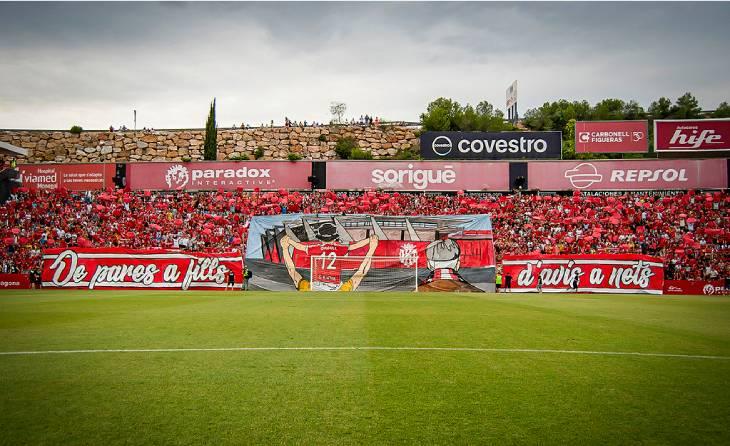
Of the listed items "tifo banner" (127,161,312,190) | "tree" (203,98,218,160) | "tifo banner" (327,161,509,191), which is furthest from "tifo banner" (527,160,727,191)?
"tree" (203,98,218,160)

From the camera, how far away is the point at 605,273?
114ft

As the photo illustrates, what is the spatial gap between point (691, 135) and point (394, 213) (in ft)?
87.4

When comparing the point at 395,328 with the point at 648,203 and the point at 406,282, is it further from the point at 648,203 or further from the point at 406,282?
the point at 648,203

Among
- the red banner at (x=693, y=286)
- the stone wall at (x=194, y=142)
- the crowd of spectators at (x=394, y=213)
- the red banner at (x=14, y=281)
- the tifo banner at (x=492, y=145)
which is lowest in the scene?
the red banner at (x=693, y=286)

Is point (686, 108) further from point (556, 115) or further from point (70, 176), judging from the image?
point (70, 176)

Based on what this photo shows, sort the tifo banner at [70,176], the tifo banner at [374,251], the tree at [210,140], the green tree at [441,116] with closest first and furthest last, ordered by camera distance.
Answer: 1. the tifo banner at [374,251]
2. the tifo banner at [70,176]
3. the tree at [210,140]
4. the green tree at [441,116]

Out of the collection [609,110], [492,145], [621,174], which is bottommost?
[621,174]

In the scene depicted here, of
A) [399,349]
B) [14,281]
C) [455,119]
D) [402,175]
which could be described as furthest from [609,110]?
[399,349]

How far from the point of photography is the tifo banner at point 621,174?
48062 mm

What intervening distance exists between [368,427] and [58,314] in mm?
12745

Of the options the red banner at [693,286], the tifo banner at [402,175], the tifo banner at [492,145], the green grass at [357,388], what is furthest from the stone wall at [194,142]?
the green grass at [357,388]

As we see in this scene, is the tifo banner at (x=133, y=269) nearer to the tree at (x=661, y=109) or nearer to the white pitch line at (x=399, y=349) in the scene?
the white pitch line at (x=399, y=349)

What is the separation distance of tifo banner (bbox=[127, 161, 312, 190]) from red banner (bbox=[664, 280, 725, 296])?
2772 centimetres

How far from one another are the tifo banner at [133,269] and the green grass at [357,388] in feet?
71.3
